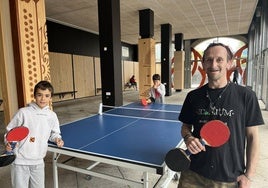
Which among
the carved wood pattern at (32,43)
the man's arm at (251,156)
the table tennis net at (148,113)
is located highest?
the carved wood pattern at (32,43)

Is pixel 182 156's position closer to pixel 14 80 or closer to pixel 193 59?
pixel 14 80

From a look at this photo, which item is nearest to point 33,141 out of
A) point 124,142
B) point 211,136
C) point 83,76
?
point 124,142

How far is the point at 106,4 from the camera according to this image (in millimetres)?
5902

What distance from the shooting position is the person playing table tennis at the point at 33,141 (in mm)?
1810

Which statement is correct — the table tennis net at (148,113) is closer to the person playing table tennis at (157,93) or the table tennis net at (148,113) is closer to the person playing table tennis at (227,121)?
the person playing table tennis at (157,93)

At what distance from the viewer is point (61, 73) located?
1057 cm

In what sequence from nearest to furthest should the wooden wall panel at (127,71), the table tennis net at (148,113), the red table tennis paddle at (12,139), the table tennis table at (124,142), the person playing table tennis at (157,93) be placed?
the red table tennis paddle at (12,139), the table tennis table at (124,142), the table tennis net at (148,113), the person playing table tennis at (157,93), the wooden wall panel at (127,71)

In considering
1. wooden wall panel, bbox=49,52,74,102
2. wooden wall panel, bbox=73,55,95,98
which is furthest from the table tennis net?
wooden wall panel, bbox=73,55,95,98

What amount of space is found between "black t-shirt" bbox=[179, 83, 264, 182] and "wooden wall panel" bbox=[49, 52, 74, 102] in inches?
386

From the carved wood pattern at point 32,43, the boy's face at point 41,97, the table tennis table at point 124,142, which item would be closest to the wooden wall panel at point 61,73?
the carved wood pattern at point 32,43

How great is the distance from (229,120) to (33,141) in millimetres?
1643

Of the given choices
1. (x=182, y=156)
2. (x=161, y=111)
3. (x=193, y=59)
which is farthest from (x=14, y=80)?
(x=193, y=59)

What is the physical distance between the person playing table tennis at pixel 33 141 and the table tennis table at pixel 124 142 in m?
0.15

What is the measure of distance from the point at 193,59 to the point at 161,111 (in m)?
15.1
